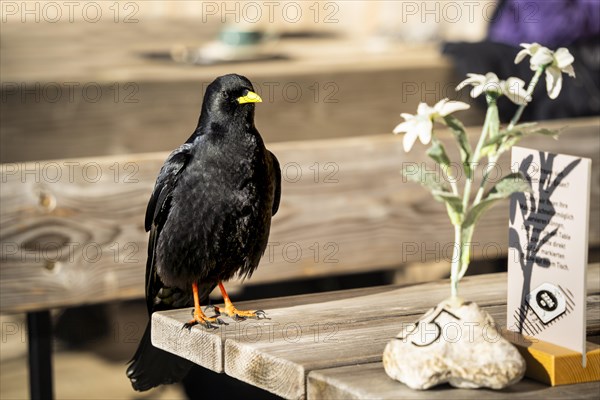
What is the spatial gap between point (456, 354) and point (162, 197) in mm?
709

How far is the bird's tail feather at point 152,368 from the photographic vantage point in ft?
7.24

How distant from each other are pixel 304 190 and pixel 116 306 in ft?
6.77

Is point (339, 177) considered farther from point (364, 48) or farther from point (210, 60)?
point (364, 48)

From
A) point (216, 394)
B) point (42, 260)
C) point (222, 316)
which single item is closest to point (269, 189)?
point (222, 316)

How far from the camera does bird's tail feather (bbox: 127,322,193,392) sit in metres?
2.21

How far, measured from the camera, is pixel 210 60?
392 cm

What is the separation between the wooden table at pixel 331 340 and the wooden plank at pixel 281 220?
736 millimetres

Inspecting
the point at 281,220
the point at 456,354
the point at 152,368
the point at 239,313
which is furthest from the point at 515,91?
the point at 281,220

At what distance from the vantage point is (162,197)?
6.37 feet

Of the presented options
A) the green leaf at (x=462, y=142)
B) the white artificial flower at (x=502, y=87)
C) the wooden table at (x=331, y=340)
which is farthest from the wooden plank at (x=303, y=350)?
the white artificial flower at (x=502, y=87)

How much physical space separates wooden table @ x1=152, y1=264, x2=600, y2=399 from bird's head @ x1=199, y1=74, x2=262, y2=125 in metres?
0.38

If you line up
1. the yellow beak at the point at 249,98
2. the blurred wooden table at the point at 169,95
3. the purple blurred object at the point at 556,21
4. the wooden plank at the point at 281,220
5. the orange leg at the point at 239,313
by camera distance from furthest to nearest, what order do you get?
the purple blurred object at the point at 556,21
the blurred wooden table at the point at 169,95
the wooden plank at the point at 281,220
the orange leg at the point at 239,313
the yellow beak at the point at 249,98

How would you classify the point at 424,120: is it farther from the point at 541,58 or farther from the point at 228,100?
the point at 228,100

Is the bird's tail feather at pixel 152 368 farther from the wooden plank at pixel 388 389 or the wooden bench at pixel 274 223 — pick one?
the wooden plank at pixel 388 389
